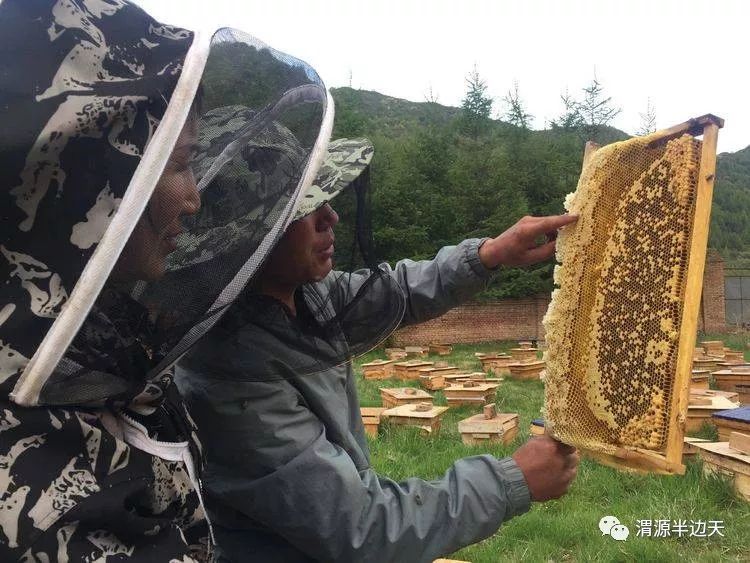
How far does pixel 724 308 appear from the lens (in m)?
18.7

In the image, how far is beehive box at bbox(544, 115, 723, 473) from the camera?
1.64 metres

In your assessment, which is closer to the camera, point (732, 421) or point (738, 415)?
point (738, 415)

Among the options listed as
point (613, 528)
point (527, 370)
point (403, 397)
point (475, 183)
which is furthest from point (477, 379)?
point (475, 183)

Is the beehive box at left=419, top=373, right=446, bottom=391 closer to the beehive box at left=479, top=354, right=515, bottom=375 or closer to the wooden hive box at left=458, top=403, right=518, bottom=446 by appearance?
the beehive box at left=479, top=354, right=515, bottom=375

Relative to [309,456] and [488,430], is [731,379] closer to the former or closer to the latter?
[488,430]

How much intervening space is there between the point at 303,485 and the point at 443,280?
973 mm

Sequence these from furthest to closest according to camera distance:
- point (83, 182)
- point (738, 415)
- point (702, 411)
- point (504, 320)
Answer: point (504, 320), point (702, 411), point (738, 415), point (83, 182)

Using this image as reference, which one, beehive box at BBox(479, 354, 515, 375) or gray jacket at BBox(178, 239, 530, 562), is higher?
gray jacket at BBox(178, 239, 530, 562)

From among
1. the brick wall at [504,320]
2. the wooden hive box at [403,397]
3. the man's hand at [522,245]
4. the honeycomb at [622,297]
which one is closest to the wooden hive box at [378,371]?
the wooden hive box at [403,397]

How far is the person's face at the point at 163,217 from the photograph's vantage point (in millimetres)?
1104

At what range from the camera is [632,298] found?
1780 millimetres

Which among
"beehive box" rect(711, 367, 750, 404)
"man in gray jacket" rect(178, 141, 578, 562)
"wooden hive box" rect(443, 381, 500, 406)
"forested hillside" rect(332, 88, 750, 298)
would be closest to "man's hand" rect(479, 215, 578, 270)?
"man in gray jacket" rect(178, 141, 578, 562)

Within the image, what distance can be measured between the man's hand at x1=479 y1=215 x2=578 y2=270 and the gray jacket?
71cm

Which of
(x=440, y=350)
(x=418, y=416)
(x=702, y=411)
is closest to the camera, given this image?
(x=702, y=411)
